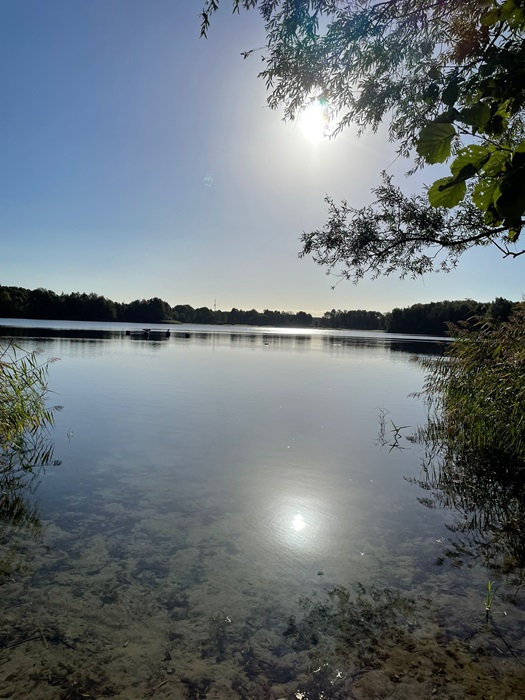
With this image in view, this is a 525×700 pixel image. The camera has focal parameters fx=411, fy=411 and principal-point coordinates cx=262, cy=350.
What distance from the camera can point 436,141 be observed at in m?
1.77

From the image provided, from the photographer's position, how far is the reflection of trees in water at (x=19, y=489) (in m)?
6.30

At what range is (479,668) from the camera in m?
4.09

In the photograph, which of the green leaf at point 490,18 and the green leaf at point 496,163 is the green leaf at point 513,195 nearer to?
the green leaf at point 496,163

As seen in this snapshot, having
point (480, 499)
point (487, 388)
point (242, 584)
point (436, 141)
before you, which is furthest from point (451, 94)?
point (487, 388)

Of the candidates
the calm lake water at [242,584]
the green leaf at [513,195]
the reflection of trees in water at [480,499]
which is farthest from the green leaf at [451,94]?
the reflection of trees in water at [480,499]

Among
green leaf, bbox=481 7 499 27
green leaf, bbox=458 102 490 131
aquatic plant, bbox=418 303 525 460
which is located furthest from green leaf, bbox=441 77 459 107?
aquatic plant, bbox=418 303 525 460

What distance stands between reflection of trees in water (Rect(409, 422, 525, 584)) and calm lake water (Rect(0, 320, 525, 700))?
285 mm

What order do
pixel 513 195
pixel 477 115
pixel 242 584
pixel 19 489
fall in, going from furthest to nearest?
pixel 19 489, pixel 242 584, pixel 477 115, pixel 513 195

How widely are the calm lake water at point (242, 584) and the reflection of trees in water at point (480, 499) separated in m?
0.28

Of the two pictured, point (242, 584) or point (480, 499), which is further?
point (480, 499)

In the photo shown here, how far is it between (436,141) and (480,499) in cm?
939

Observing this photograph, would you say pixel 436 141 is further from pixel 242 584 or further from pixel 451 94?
pixel 242 584

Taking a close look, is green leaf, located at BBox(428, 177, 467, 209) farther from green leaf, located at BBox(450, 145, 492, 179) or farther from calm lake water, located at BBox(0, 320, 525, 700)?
calm lake water, located at BBox(0, 320, 525, 700)

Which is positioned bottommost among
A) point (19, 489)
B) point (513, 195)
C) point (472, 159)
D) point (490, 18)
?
point (19, 489)
